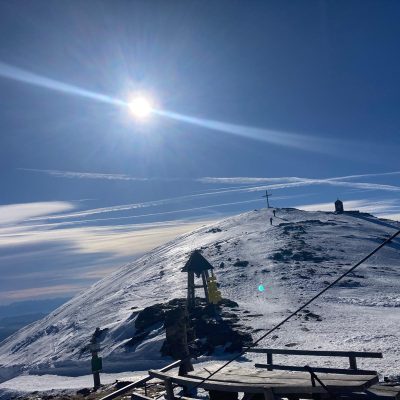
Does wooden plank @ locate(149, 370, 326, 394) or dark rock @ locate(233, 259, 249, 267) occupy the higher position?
dark rock @ locate(233, 259, 249, 267)

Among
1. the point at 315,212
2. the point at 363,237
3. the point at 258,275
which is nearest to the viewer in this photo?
the point at 258,275

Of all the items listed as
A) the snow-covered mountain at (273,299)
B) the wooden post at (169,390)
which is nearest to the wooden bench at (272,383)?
the wooden post at (169,390)

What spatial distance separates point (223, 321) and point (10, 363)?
23166 millimetres

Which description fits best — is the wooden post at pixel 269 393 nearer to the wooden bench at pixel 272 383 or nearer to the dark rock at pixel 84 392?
A: the wooden bench at pixel 272 383

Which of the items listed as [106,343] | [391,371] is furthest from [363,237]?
[391,371]

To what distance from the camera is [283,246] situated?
6059 cm

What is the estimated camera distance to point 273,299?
37469 millimetres

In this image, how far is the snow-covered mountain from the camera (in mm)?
26109

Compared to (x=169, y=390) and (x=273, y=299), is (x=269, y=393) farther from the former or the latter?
(x=273, y=299)

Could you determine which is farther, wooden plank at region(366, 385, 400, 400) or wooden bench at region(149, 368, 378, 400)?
wooden plank at region(366, 385, 400, 400)

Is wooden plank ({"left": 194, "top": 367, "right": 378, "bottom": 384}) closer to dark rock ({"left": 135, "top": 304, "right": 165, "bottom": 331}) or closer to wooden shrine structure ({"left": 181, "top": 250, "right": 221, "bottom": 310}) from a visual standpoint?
dark rock ({"left": 135, "top": 304, "right": 165, "bottom": 331})

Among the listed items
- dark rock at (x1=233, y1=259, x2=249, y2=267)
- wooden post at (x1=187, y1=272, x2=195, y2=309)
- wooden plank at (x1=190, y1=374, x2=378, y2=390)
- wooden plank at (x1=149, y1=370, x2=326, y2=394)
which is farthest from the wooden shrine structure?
wooden plank at (x1=190, y1=374, x2=378, y2=390)

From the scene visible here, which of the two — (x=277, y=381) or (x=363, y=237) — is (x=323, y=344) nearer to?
(x=277, y=381)

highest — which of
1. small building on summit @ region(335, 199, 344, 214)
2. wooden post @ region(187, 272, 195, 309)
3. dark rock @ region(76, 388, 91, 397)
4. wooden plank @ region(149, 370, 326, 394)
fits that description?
small building on summit @ region(335, 199, 344, 214)
